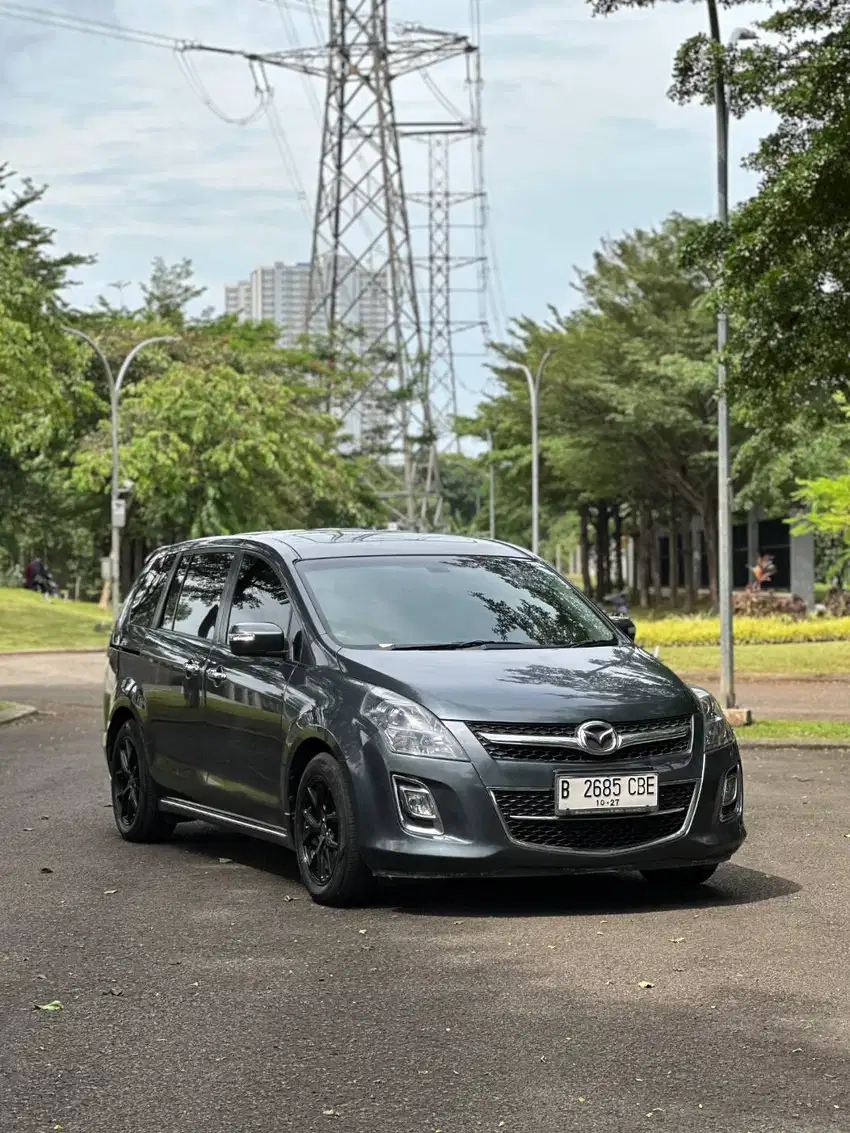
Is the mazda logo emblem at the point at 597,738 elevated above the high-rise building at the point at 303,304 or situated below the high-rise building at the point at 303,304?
below

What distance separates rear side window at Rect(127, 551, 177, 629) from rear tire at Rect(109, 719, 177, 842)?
0.64m

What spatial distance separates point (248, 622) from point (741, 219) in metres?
10.0

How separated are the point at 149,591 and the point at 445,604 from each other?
8.52 ft

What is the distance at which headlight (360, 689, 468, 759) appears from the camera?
8.11 meters

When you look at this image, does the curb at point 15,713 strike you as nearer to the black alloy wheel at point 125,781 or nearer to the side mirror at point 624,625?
the black alloy wheel at point 125,781

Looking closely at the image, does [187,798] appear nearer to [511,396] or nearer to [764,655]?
[764,655]

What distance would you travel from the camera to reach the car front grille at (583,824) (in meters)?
8.07

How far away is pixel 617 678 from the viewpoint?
864 centimetres

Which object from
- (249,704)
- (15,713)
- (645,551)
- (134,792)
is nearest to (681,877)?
(249,704)

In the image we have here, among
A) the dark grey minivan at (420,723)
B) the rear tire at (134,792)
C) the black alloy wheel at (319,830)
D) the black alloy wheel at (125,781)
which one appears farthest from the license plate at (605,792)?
the black alloy wheel at (125,781)

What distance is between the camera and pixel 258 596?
9.88 meters

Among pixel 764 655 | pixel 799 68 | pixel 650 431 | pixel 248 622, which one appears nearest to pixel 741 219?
pixel 799 68

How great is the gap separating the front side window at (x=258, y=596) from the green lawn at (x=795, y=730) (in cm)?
806

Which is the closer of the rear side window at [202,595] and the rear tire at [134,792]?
the rear side window at [202,595]
